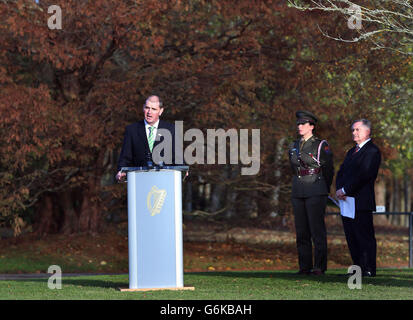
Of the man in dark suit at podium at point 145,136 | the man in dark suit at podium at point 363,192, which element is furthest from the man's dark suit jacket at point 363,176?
the man in dark suit at podium at point 145,136

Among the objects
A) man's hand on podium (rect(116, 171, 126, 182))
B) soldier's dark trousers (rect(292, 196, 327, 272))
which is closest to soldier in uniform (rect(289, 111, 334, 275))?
soldier's dark trousers (rect(292, 196, 327, 272))

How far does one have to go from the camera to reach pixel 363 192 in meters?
10.5

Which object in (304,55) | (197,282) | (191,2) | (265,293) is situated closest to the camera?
(265,293)

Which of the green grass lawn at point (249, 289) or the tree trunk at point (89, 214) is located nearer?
the green grass lawn at point (249, 289)

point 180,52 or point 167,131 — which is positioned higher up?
point 180,52

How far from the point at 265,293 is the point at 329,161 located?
2.72 meters

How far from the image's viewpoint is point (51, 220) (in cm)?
2002

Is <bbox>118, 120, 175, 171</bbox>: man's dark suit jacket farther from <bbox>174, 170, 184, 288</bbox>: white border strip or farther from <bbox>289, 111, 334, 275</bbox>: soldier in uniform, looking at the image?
<bbox>289, 111, 334, 275</bbox>: soldier in uniform

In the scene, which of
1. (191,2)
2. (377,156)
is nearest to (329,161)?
(377,156)

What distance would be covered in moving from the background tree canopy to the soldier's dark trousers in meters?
5.10

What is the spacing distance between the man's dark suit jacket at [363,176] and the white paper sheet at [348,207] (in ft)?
0.18

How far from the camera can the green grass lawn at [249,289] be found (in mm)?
8125

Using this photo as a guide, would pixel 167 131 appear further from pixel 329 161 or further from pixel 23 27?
pixel 23 27

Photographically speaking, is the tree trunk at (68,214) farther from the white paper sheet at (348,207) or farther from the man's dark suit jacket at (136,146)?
the man's dark suit jacket at (136,146)
